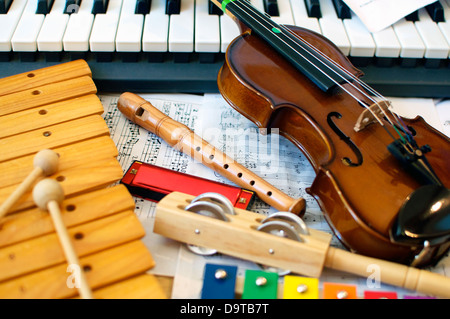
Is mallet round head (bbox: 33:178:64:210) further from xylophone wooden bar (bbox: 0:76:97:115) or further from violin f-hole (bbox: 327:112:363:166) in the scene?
violin f-hole (bbox: 327:112:363:166)

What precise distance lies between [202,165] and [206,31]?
369mm

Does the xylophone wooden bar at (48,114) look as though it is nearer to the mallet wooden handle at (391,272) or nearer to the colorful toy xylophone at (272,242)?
the colorful toy xylophone at (272,242)

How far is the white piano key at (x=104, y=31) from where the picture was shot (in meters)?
1.24

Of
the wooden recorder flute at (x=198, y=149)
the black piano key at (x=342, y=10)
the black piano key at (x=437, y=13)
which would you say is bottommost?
the wooden recorder flute at (x=198, y=149)

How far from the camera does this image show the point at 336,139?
1.01m

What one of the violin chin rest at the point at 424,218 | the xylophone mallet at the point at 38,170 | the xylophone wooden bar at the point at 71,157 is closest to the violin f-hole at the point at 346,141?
the violin chin rest at the point at 424,218

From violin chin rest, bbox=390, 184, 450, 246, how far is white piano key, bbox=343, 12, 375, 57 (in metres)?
0.51

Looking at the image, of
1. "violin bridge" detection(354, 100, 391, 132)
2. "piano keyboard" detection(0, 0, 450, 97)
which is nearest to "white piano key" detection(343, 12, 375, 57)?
"piano keyboard" detection(0, 0, 450, 97)

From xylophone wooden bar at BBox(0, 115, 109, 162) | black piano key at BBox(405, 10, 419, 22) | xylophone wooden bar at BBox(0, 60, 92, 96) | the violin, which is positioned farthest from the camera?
black piano key at BBox(405, 10, 419, 22)

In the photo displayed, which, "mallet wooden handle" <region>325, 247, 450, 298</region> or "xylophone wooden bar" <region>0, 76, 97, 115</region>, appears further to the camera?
"xylophone wooden bar" <region>0, 76, 97, 115</region>

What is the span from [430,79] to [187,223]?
81 cm

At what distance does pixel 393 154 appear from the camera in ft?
3.19

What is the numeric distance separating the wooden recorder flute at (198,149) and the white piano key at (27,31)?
10.7 inches

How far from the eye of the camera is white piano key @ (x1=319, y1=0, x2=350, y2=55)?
1283mm
